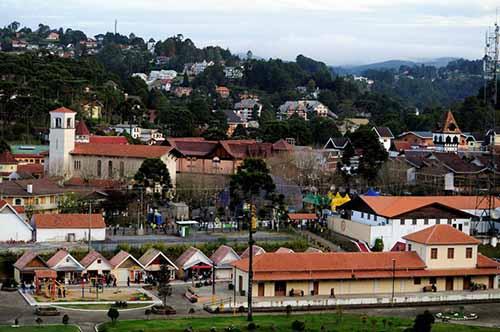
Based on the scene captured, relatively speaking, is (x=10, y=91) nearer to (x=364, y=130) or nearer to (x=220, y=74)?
(x=364, y=130)

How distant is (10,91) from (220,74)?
7138 cm

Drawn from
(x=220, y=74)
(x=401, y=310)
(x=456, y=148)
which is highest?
(x=220, y=74)

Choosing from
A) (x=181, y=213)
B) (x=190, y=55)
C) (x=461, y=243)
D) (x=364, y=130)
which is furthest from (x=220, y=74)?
(x=461, y=243)

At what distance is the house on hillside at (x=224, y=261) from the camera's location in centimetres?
3631

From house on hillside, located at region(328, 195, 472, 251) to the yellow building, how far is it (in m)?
3.83

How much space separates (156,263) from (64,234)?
4.84m

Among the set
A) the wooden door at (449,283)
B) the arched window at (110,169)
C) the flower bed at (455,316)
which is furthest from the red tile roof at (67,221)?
the flower bed at (455,316)

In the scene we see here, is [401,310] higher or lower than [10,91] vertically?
lower

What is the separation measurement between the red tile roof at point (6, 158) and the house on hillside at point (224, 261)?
22.7m

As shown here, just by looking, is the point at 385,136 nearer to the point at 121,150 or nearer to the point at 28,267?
the point at 121,150

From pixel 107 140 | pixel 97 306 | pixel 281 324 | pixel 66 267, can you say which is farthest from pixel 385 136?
pixel 281 324

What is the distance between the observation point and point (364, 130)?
195 ft

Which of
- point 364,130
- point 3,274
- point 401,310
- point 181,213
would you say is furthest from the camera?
point 364,130

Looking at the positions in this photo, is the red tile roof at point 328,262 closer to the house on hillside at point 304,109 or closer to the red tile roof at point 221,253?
the red tile roof at point 221,253
